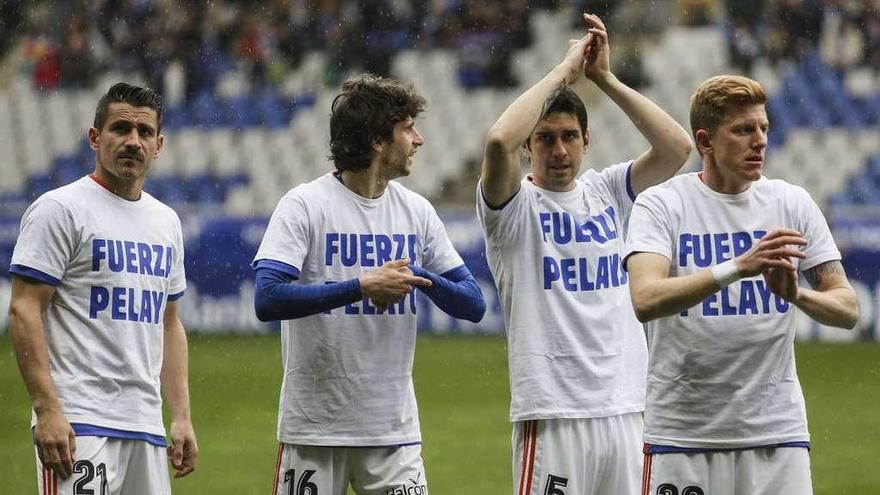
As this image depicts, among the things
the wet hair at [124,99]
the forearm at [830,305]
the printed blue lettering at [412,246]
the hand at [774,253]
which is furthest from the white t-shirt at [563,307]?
the wet hair at [124,99]

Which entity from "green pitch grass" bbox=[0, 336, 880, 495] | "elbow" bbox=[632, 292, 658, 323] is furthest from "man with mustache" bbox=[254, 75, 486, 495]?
"green pitch grass" bbox=[0, 336, 880, 495]

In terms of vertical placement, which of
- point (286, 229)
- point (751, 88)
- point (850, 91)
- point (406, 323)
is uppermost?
point (850, 91)

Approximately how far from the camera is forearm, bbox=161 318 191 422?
5.11 meters

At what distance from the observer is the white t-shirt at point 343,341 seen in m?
4.87

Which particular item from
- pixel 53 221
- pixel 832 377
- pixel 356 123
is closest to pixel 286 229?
pixel 356 123

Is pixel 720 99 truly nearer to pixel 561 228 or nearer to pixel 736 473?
pixel 561 228

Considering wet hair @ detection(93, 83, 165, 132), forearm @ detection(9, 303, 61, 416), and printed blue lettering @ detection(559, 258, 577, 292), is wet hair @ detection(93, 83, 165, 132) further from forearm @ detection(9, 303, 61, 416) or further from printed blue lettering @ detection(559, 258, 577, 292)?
printed blue lettering @ detection(559, 258, 577, 292)

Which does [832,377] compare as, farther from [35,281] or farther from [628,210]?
[35,281]

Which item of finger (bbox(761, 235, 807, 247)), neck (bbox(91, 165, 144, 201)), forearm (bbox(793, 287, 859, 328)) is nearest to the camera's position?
finger (bbox(761, 235, 807, 247))

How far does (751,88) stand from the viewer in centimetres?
450

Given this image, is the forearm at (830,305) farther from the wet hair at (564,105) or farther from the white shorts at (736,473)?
the wet hair at (564,105)

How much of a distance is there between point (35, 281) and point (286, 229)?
85cm

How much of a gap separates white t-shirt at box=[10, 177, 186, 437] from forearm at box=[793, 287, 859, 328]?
85.8 inches

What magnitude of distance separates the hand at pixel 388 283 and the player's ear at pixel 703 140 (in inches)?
39.4
